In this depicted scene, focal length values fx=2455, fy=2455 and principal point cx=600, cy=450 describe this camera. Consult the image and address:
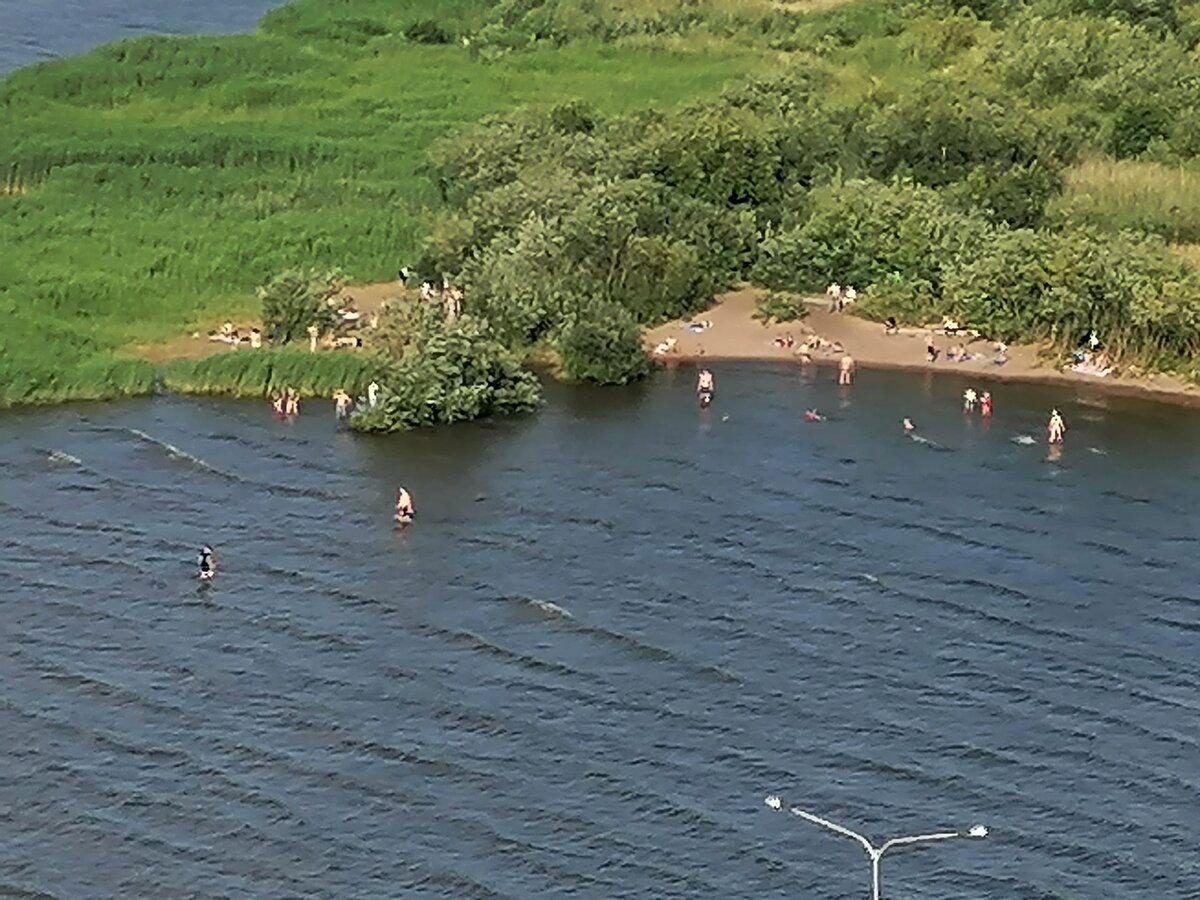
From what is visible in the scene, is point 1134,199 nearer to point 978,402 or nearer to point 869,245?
point 869,245

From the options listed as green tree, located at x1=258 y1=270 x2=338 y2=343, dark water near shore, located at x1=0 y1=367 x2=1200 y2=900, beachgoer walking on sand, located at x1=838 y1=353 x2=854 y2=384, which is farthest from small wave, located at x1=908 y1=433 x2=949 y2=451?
green tree, located at x1=258 y1=270 x2=338 y2=343

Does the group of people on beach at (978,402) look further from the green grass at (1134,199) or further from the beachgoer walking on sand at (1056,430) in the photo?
the green grass at (1134,199)

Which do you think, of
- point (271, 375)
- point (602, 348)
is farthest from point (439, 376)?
point (602, 348)

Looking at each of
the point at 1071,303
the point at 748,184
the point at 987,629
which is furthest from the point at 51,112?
the point at 987,629

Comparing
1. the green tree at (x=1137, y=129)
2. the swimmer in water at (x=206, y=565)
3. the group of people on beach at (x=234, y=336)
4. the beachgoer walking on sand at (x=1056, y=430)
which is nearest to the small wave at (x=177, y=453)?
the swimmer in water at (x=206, y=565)

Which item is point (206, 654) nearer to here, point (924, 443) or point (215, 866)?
point (215, 866)

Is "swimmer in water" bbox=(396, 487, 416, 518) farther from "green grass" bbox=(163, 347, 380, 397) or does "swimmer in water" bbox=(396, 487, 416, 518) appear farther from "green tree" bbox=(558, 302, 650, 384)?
"green tree" bbox=(558, 302, 650, 384)
